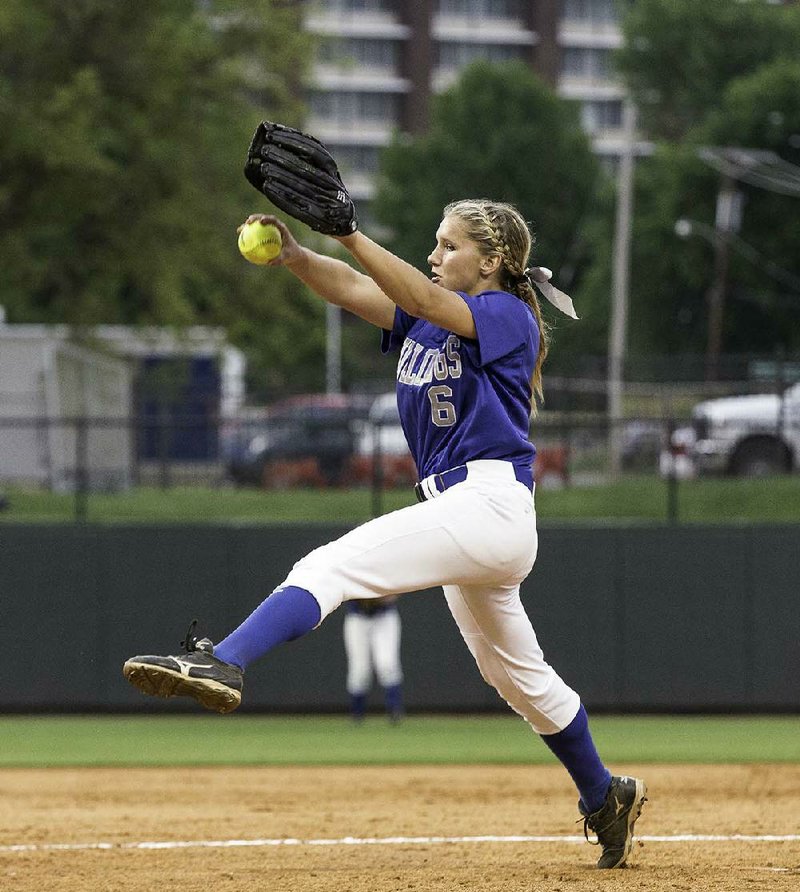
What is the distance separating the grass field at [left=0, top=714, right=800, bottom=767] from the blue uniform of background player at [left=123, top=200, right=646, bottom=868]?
19.1 ft

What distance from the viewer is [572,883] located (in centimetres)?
505

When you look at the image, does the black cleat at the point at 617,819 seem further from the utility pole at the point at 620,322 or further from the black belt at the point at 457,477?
the utility pole at the point at 620,322

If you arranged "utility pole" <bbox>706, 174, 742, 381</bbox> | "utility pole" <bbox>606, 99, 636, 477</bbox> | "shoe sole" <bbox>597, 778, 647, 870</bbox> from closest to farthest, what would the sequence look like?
"shoe sole" <bbox>597, 778, 647, 870</bbox>, "utility pole" <bbox>606, 99, 636, 477</bbox>, "utility pole" <bbox>706, 174, 742, 381</bbox>

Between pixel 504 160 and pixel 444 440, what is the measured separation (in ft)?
165

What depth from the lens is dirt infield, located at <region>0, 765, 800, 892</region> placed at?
526cm

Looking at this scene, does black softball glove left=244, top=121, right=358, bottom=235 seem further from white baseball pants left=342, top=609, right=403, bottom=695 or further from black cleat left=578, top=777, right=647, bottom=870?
white baseball pants left=342, top=609, right=403, bottom=695

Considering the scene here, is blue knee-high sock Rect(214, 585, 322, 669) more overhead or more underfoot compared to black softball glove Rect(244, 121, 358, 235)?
more underfoot

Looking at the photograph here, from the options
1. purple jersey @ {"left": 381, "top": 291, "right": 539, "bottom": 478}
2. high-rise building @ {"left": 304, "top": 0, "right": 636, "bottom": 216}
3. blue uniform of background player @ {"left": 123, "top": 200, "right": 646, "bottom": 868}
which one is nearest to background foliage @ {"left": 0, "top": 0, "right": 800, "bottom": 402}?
blue uniform of background player @ {"left": 123, "top": 200, "right": 646, "bottom": 868}

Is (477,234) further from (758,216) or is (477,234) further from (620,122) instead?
(620,122)

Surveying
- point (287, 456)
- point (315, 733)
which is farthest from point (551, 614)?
point (287, 456)

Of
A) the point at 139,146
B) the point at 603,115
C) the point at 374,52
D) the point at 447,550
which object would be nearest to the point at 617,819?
the point at 447,550

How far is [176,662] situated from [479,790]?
16.5ft

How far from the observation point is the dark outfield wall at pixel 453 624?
42.8 ft

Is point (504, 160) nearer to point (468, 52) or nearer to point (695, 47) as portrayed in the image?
point (695, 47)
